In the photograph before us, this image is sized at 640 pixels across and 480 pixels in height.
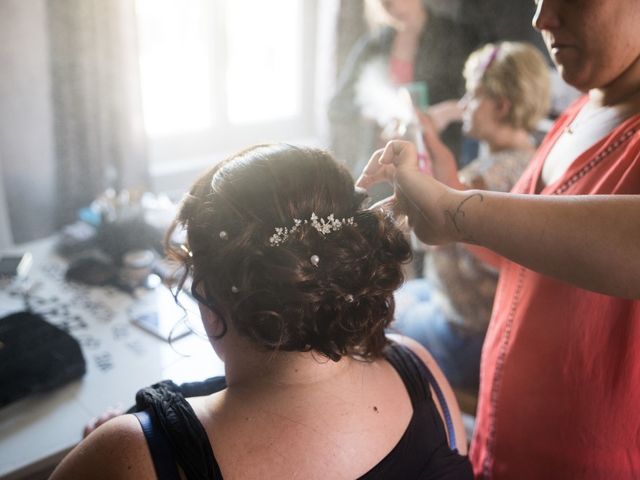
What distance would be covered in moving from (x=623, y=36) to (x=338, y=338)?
0.56m

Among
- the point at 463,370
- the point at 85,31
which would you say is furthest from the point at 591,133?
the point at 85,31

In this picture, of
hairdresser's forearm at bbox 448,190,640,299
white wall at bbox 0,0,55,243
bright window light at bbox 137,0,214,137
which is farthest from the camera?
bright window light at bbox 137,0,214,137

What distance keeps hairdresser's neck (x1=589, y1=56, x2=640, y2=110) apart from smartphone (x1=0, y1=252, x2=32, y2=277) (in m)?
1.47

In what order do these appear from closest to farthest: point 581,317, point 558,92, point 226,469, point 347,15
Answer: point 226,469 < point 581,317 < point 558,92 < point 347,15

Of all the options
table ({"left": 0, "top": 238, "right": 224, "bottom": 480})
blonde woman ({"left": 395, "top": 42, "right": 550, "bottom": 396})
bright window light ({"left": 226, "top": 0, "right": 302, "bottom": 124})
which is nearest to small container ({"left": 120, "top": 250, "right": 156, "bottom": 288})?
table ({"left": 0, "top": 238, "right": 224, "bottom": 480})

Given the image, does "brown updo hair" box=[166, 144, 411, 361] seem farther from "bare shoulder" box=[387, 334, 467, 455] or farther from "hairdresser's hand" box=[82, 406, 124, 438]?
"hairdresser's hand" box=[82, 406, 124, 438]

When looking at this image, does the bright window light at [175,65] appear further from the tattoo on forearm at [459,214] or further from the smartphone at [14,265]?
the tattoo on forearm at [459,214]

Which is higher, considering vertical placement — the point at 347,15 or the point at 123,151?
the point at 347,15

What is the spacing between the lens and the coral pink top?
0.79m

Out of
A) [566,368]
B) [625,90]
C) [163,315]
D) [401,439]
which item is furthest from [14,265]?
[625,90]

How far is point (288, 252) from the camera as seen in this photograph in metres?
0.69

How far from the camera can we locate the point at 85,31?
209 cm

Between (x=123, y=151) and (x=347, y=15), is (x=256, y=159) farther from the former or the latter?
(x=347, y=15)

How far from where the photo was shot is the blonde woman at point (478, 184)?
154 cm
